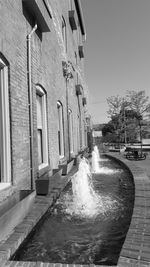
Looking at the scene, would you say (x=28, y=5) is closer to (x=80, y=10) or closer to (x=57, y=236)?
(x=57, y=236)

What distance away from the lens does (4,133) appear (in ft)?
12.6

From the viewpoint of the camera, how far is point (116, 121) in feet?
123

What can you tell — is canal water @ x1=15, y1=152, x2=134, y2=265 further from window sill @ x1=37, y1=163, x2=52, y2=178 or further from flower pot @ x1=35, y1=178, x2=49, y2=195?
window sill @ x1=37, y1=163, x2=52, y2=178

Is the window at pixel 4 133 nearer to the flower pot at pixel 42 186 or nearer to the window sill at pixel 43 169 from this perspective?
the flower pot at pixel 42 186

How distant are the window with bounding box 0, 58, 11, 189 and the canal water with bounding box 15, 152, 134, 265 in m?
1.03

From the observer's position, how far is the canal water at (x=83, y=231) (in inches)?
110

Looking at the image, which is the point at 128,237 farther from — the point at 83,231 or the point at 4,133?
the point at 4,133

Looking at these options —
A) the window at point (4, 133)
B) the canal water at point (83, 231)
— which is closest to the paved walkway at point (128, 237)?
the canal water at point (83, 231)

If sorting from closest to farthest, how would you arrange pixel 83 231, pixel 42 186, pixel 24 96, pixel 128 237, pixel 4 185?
pixel 128 237 → pixel 83 231 → pixel 4 185 → pixel 24 96 → pixel 42 186

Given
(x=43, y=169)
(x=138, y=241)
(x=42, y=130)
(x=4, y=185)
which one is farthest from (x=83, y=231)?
(x=42, y=130)

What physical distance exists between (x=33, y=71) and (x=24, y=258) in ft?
12.7

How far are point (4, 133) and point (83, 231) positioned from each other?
1.99m

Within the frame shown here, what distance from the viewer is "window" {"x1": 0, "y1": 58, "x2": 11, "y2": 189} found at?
3.84 meters

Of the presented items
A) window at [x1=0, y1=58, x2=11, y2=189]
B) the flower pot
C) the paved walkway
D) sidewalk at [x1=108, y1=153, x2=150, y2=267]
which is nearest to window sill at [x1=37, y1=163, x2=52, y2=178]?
→ the flower pot
